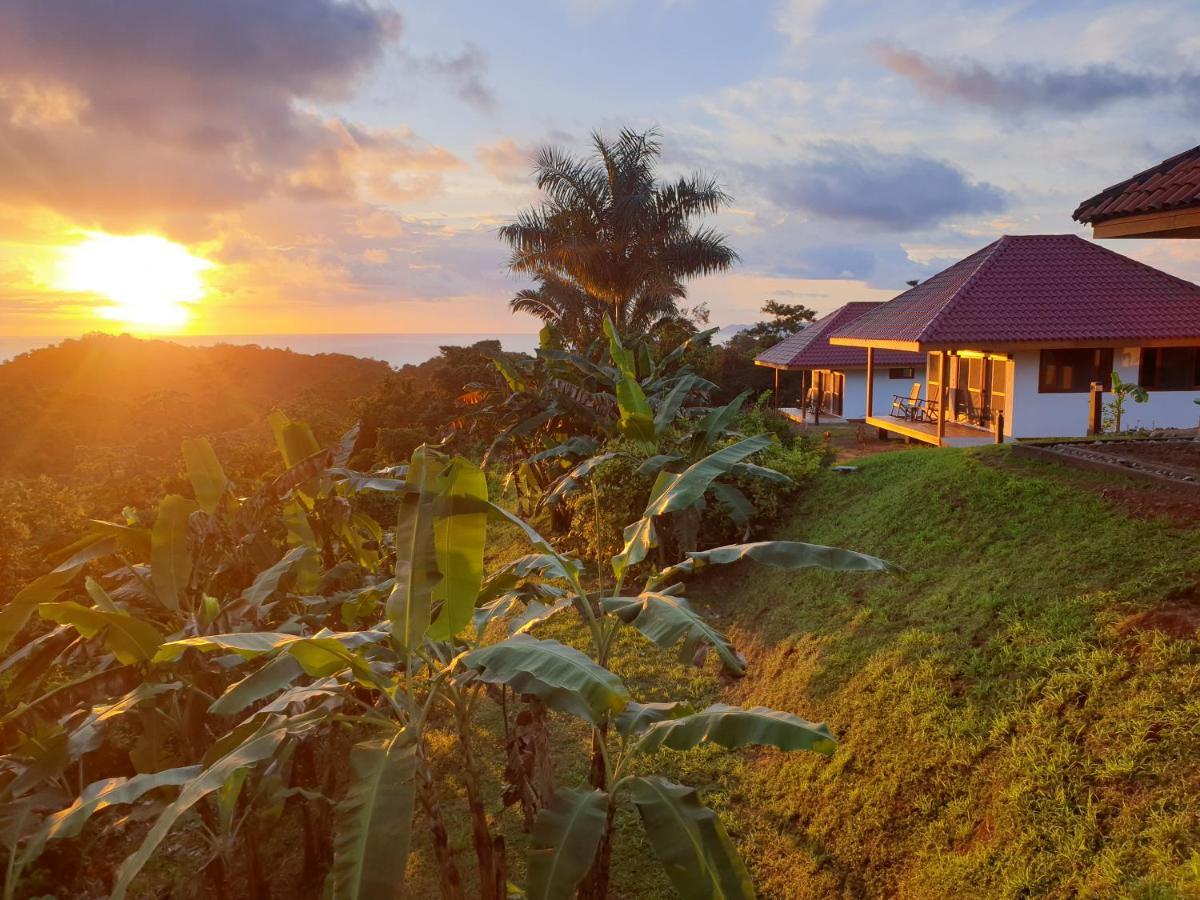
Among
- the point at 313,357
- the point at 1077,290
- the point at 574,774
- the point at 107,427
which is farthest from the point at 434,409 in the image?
the point at 313,357

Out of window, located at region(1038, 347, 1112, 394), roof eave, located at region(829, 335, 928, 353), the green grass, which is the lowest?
the green grass

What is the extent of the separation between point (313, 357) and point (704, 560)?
6485 cm

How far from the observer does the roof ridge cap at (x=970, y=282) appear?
17250 millimetres

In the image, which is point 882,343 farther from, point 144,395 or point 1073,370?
point 144,395

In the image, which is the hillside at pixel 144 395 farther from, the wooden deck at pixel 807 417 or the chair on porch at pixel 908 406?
the chair on porch at pixel 908 406

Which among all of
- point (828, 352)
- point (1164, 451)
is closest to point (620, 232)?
point (828, 352)

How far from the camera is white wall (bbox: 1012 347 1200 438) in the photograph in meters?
18.2

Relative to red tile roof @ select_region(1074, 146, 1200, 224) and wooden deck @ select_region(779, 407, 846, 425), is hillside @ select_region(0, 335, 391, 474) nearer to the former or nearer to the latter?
wooden deck @ select_region(779, 407, 846, 425)

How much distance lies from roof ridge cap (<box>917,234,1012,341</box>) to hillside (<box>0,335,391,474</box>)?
53.7ft

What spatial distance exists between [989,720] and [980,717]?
78 millimetres

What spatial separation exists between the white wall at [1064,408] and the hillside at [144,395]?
61.0 feet

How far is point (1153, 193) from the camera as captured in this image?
642 cm

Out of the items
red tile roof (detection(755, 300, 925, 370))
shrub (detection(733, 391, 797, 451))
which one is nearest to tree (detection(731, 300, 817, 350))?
red tile roof (detection(755, 300, 925, 370))

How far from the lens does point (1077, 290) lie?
1864 cm
